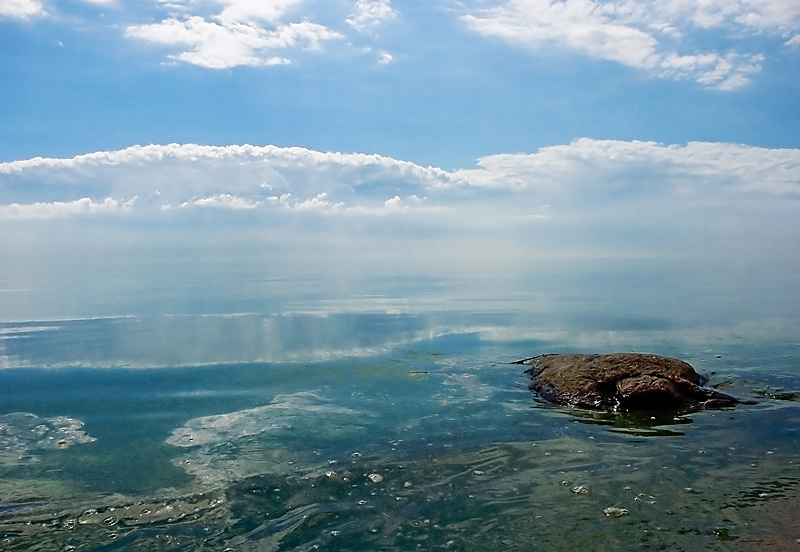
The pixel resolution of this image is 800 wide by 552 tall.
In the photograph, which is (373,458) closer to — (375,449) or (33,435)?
(375,449)

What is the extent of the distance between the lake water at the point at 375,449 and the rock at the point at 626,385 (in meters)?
0.60

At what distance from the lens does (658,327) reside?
2711 centimetres

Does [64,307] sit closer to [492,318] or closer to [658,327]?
[492,318]

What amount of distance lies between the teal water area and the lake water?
0.14 ft

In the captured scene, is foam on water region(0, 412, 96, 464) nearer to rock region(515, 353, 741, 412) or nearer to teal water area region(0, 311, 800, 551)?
teal water area region(0, 311, 800, 551)

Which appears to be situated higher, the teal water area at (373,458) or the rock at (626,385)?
the rock at (626,385)

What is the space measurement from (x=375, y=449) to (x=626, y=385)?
21.7 ft

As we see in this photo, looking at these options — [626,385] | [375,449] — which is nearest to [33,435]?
[375,449]

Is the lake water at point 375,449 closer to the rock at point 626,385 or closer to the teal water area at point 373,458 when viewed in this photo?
the teal water area at point 373,458

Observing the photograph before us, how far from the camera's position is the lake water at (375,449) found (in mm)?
8047

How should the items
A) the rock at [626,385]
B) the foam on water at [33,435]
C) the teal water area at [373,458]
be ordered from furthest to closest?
the rock at [626,385]
the foam on water at [33,435]
the teal water area at [373,458]

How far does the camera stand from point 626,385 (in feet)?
47.5

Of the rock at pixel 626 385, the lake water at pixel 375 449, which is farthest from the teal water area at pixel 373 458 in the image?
the rock at pixel 626 385

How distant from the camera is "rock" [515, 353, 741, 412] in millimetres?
14188
